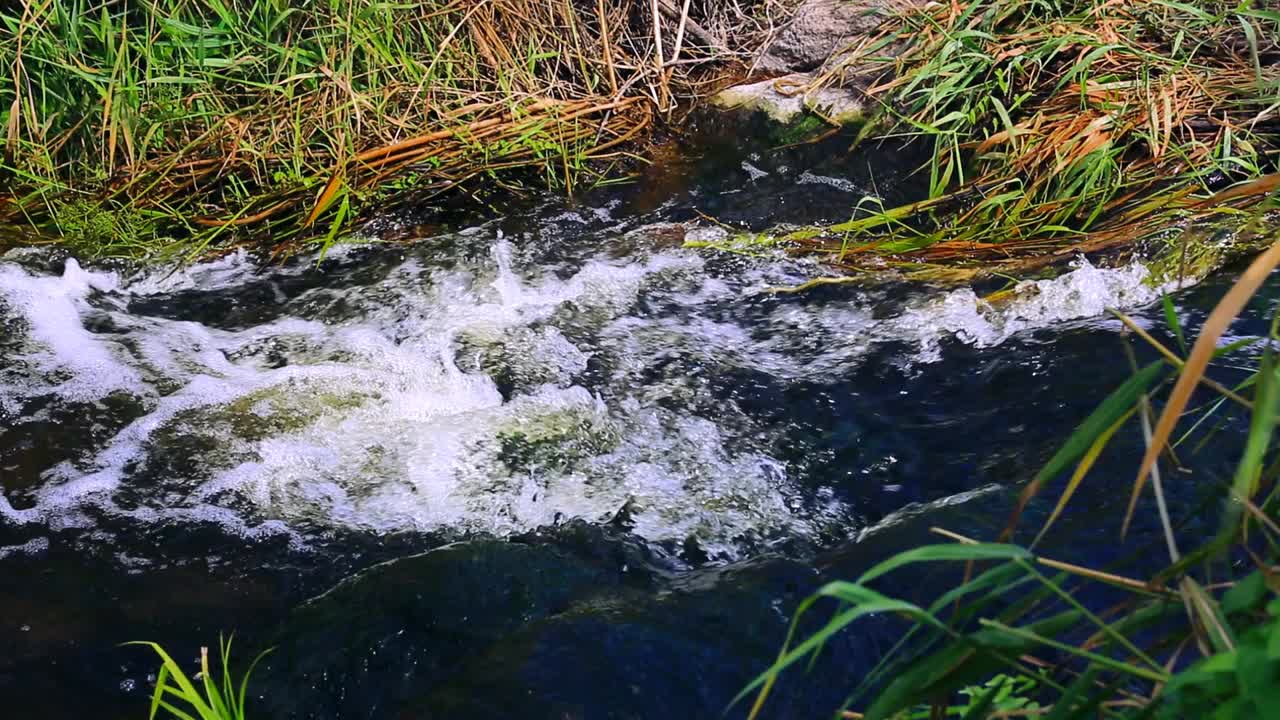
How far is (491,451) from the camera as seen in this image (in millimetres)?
2182

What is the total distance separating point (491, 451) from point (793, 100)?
7.19 feet

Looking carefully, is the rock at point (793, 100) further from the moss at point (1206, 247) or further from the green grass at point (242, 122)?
the moss at point (1206, 247)

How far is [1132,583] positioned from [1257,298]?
5.94 ft

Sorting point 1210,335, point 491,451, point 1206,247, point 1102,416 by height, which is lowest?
point 491,451

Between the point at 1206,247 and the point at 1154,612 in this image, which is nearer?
the point at 1154,612

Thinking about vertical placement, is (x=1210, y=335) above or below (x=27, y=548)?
above

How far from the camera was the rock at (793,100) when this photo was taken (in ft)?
12.0

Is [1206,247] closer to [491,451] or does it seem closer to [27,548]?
[491,451]

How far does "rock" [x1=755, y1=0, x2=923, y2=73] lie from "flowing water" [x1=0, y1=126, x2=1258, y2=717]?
1207mm

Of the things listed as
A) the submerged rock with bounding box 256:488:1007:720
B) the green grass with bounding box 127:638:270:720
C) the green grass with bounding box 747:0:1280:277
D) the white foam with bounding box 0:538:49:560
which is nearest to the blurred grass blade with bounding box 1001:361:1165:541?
the submerged rock with bounding box 256:488:1007:720

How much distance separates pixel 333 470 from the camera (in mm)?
2127

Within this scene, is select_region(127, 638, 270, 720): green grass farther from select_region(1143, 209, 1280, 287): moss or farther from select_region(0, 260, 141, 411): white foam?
select_region(1143, 209, 1280, 287): moss

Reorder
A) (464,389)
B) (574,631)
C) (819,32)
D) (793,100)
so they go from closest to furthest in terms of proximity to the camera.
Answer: (574,631), (464,389), (793,100), (819,32)

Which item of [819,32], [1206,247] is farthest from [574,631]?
[819,32]
